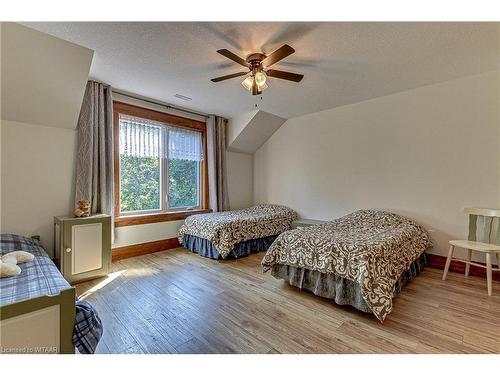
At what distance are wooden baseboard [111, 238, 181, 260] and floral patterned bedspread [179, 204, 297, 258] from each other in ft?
0.60

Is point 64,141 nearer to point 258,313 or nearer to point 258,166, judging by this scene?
point 258,313

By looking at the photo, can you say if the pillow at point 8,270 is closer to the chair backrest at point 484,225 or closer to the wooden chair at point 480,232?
the wooden chair at point 480,232

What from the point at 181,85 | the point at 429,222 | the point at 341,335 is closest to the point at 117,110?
the point at 181,85

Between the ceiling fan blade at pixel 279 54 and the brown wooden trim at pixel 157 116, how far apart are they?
92.8 inches

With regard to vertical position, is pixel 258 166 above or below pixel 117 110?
below

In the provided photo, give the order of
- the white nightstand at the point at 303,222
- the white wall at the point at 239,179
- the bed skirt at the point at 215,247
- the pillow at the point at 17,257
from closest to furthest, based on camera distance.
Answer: the pillow at the point at 17,257, the bed skirt at the point at 215,247, the white nightstand at the point at 303,222, the white wall at the point at 239,179

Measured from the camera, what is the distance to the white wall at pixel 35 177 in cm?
250

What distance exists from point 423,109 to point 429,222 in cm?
157

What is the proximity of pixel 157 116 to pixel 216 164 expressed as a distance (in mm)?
1339

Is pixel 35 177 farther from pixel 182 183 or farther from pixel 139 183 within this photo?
pixel 182 183

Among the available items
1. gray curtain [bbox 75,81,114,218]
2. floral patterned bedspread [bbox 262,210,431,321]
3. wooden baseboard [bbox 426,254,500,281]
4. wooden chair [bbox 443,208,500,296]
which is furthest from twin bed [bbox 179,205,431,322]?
gray curtain [bbox 75,81,114,218]

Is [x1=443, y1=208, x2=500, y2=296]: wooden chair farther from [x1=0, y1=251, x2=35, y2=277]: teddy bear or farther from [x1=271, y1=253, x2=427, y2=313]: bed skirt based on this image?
[x1=0, y1=251, x2=35, y2=277]: teddy bear

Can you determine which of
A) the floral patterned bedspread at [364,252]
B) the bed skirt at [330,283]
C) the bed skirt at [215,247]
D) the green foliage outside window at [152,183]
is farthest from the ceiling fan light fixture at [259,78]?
the green foliage outside window at [152,183]

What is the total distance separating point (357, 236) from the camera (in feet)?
8.11
